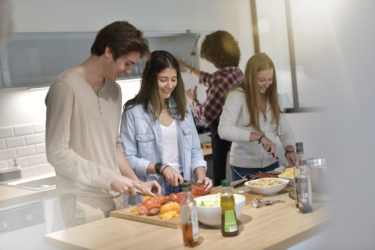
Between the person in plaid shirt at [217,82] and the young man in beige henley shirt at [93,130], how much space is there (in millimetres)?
643

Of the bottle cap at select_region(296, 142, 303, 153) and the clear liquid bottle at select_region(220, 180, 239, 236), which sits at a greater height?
the bottle cap at select_region(296, 142, 303, 153)

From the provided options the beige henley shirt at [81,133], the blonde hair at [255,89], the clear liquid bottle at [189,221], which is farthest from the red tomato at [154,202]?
the blonde hair at [255,89]

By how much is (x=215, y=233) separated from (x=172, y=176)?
44cm

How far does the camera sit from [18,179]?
1558 millimetres

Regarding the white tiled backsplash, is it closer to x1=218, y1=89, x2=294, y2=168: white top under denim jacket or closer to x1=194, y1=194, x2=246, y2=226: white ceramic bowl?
x1=194, y1=194, x2=246, y2=226: white ceramic bowl

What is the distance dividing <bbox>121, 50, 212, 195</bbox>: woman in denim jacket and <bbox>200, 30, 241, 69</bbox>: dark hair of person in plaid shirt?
353mm

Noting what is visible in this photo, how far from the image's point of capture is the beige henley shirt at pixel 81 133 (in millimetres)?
1301

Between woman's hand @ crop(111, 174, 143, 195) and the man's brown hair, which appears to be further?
the man's brown hair

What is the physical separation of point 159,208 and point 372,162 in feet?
2.27

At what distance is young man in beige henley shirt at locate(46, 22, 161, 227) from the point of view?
1303mm

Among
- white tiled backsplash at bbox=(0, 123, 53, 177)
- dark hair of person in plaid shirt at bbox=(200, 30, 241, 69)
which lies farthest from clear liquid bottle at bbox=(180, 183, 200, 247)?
dark hair of person in plaid shirt at bbox=(200, 30, 241, 69)

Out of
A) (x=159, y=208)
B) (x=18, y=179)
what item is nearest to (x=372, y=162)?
(x=159, y=208)

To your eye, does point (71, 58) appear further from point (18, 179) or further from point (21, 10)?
point (18, 179)

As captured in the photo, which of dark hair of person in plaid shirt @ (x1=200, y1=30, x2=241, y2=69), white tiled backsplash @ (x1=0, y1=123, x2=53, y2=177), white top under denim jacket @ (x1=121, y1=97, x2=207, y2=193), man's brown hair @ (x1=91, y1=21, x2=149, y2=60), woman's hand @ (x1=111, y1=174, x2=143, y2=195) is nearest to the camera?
woman's hand @ (x1=111, y1=174, x2=143, y2=195)
